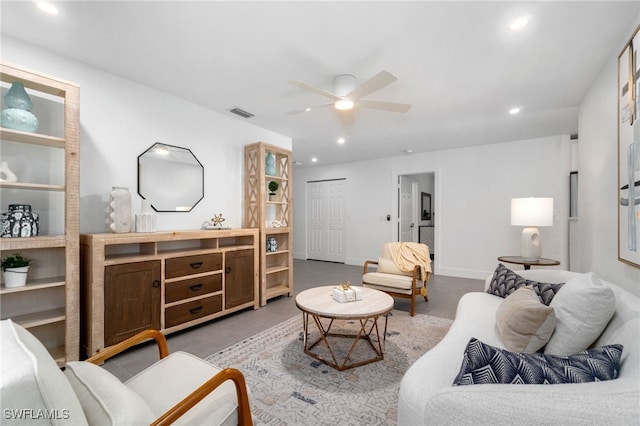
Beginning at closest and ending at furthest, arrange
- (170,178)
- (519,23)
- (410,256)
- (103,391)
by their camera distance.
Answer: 1. (103,391)
2. (519,23)
3. (170,178)
4. (410,256)

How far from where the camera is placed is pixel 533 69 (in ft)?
8.39

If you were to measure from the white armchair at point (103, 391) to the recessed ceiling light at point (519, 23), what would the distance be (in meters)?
2.70

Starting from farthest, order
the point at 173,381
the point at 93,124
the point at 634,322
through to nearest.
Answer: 1. the point at 93,124
2. the point at 173,381
3. the point at 634,322

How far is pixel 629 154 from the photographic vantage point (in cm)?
182

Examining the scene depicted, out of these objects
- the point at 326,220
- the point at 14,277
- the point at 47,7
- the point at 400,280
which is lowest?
the point at 400,280

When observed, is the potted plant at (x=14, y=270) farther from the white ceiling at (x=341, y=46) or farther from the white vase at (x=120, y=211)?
the white ceiling at (x=341, y=46)

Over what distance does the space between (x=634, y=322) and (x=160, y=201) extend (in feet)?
12.1

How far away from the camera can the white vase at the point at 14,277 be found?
6.52ft

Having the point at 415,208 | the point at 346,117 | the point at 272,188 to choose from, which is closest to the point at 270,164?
the point at 272,188

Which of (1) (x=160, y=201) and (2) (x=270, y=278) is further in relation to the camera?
Answer: (2) (x=270, y=278)

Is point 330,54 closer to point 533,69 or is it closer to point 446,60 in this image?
point 446,60

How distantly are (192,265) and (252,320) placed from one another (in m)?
0.92

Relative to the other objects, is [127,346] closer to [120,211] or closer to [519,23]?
[120,211]

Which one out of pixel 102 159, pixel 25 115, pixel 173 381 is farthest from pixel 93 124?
pixel 173 381
